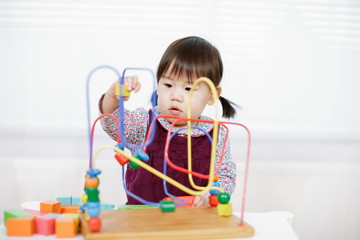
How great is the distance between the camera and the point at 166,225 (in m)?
0.57

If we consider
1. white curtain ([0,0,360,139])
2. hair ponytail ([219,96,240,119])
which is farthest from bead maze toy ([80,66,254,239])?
white curtain ([0,0,360,139])

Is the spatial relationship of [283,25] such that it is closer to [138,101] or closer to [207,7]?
[207,7]

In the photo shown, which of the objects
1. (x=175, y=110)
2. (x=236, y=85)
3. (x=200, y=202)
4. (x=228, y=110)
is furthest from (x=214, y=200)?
(x=236, y=85)

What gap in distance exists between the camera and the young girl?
867mm

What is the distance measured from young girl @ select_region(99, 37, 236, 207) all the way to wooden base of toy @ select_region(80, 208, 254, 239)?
249mm

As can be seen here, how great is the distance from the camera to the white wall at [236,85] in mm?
1384

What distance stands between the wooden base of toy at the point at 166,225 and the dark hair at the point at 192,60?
35 cm

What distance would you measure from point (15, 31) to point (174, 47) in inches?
29.9

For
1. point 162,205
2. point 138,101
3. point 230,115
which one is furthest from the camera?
point 138,101

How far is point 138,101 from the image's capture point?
53.7 inches

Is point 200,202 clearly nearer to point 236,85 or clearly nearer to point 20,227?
point 20,227

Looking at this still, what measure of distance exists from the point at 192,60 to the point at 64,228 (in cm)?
50

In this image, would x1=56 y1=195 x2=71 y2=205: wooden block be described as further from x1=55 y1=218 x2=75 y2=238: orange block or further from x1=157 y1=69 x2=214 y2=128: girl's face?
x1=157 y1=69 x2=214 y2=128: girl's face

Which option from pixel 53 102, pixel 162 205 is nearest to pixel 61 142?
pixel 53 102
